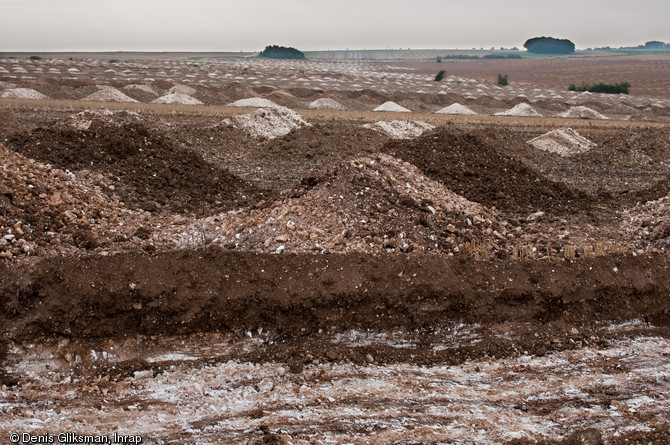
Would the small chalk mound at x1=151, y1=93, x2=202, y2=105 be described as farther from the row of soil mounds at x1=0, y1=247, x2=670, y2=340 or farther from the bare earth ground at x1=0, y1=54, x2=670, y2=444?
the row of soil mounds at x1=0, y1=247, x2=670, y2=340

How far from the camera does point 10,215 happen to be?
9.27 m

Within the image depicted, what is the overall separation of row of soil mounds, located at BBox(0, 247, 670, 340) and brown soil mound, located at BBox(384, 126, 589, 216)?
15.5ft

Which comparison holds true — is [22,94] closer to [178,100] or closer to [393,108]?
[178,100]

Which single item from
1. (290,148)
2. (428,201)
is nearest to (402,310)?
(428,201)

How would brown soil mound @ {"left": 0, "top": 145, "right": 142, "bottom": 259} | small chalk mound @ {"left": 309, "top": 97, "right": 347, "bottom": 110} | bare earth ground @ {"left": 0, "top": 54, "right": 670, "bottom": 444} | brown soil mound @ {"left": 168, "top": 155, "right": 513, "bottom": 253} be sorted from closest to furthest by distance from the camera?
bare earth ground @ {"left": 0, "top": 54, "right": 670, "bottom": 444}, brown soil mound @ {"left": 0, "top": 145, "right": 142, "bottom": 259}, brown soil mound @ {"left": 168, "top": 155, "right": 513, "bottom": 253}, small chalk mound @ {"left": 309, "top": 97, "right": 347, "bottom": 110}

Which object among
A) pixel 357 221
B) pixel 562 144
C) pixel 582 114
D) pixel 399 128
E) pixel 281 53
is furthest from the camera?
pixel 281 53

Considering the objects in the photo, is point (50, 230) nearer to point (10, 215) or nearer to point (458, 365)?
point (10, 215)

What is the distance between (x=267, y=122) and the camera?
2644cm

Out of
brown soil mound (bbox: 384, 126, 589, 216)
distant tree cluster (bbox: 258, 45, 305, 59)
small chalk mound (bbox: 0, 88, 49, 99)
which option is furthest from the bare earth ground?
distant tree cluster (bbox: 258, 45, 305, 59)

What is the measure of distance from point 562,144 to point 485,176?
1302 centimetres

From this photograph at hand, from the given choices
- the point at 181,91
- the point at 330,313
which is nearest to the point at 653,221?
the point at 330,313

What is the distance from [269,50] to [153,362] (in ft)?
581

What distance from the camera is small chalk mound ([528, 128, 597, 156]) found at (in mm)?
25250

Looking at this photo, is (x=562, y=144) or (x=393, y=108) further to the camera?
(x=393, y=108)
